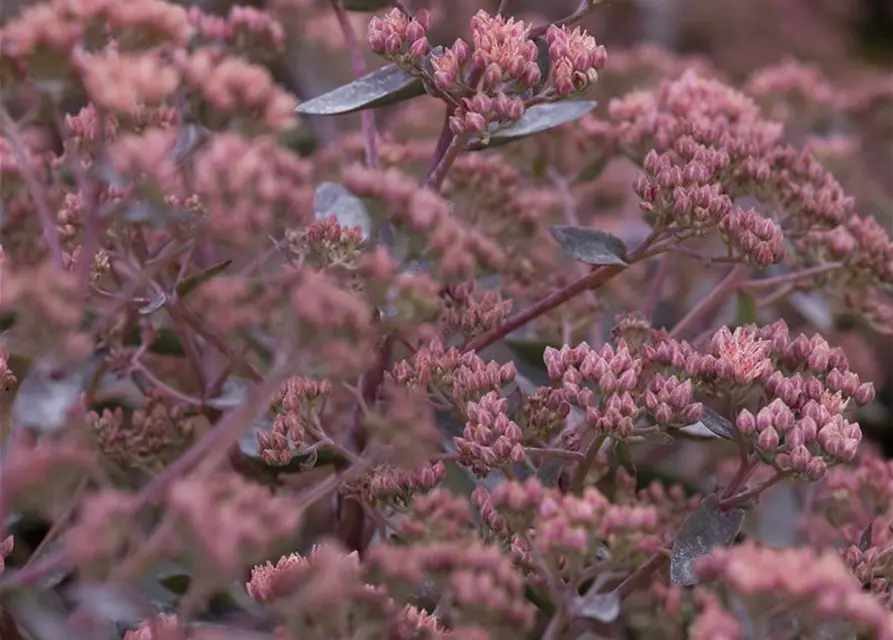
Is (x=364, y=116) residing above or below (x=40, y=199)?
below

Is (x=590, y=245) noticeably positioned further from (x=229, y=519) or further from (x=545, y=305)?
(x=229, y=519)

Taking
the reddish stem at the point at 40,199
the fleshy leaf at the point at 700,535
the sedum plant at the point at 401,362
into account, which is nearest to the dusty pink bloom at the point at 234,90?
the sedum plant at the point at 401,362

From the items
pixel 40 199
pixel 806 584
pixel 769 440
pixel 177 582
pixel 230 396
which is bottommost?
pixel 177 582

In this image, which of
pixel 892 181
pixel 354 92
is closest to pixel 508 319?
pixel 354 92

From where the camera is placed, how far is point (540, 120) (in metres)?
1.10

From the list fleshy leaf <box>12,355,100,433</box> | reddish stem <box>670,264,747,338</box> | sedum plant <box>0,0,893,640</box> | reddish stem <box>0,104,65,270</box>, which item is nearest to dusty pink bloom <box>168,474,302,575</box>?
sedum plant <box>0,0,893,640</box>

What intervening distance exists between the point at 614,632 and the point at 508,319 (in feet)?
1.61

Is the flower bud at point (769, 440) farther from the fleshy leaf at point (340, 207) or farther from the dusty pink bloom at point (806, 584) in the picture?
the fleshy leaf at point (340, 207)

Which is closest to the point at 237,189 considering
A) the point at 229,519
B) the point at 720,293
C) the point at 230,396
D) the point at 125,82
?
the point at 125,82

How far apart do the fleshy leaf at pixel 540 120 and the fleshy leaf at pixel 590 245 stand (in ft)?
0.34

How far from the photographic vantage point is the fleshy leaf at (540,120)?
1.05 meters

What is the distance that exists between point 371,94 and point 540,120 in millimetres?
174

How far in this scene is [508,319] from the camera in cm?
107

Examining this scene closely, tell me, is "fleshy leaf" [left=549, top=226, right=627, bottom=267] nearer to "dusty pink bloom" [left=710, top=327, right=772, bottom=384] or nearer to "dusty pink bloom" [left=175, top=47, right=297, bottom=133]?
"dusty pink bloom" [left=710, top=327, right=772, bottom=384]
